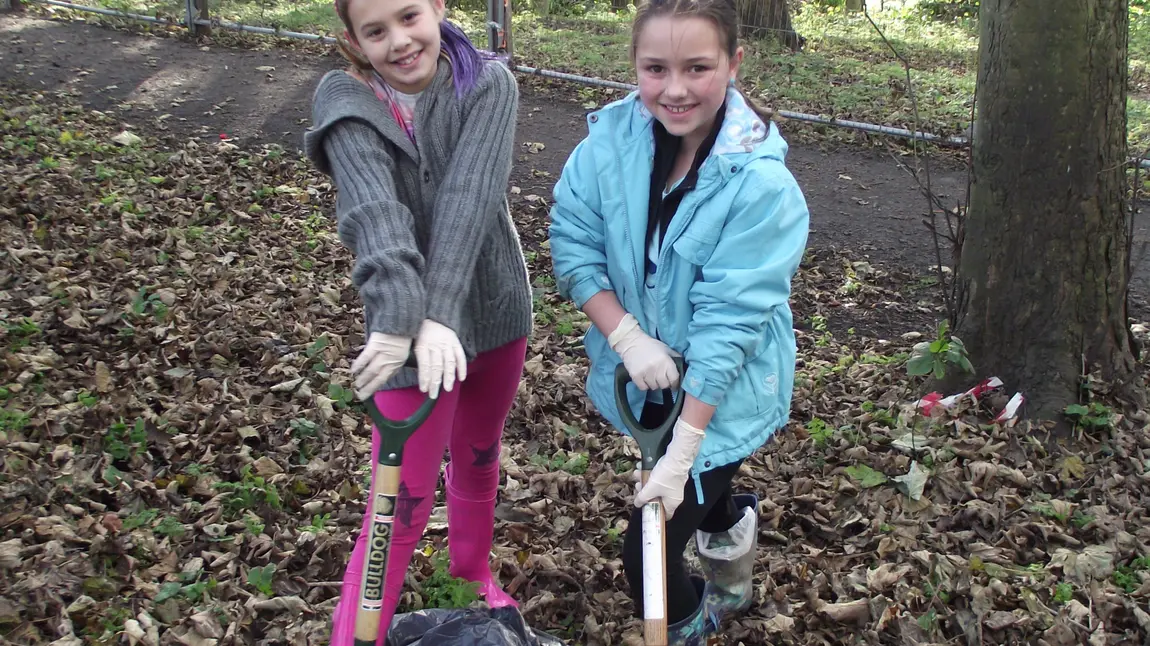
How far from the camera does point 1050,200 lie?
3678mm

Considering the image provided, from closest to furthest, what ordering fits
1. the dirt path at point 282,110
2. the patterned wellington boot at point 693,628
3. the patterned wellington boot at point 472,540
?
the patterned wellington boot at point 693,628 < the patterned wellington boot at point 472,540 < the dirt path at point 282,110

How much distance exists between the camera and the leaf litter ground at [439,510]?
9.79 feet

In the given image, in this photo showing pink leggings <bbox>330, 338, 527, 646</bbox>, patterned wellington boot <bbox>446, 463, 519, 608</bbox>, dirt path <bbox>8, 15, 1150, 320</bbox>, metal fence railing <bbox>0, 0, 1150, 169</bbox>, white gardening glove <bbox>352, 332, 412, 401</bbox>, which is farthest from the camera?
metal fence railing <bbox>0, 0, 1150, 169</bbox>

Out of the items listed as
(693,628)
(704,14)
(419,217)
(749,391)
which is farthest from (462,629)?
(704,14)

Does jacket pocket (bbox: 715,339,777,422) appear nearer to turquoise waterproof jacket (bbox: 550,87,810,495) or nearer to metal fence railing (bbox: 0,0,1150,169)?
turquoise waterproof jacket (bbox: 550,87,810,495)

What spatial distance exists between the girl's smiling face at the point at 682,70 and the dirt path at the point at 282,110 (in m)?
3.81

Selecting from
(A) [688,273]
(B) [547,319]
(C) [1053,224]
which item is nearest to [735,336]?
(A) [688,273]

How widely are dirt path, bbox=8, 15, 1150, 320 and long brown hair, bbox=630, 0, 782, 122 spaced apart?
3769mm

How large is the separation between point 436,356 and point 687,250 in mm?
662

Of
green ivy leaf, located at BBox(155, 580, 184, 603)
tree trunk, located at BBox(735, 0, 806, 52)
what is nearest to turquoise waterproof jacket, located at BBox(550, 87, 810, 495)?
green ivy leaf, located at BBox(155, 580, 184, 603)

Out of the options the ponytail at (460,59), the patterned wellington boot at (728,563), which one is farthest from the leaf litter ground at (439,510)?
the ponytail at (460,59)

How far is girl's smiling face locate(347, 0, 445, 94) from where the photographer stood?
83.8 inches

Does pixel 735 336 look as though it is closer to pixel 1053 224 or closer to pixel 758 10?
pixel 1053 224

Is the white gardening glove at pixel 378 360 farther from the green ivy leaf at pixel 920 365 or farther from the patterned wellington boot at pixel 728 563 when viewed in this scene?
the green ivy leaf at pixel 920 365
